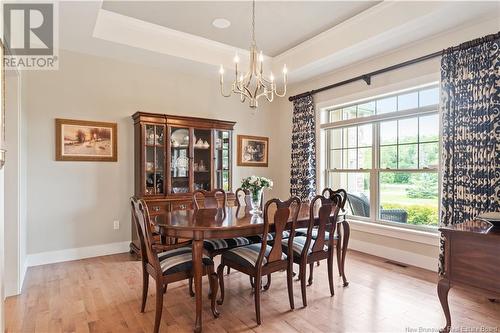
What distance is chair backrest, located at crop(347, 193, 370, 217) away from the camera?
4.40 meters

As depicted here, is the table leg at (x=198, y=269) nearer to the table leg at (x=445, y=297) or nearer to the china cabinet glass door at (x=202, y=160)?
the table leg at (x=445, y=297)

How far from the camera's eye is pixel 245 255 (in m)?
2.48

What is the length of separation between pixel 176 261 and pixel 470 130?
10.2ft

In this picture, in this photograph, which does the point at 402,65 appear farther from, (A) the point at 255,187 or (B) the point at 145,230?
(B) the point at 145,230

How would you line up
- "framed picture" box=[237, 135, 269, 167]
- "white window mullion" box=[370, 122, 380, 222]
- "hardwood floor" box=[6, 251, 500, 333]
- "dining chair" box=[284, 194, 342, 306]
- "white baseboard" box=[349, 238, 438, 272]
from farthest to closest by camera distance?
"framed picture" box=[237, 135, 269, 167], "white window mullion" box=[370, 122, 380, 222], "white baseboard" box=[349, 238, 438, 272], "dining chair" box=[284, 194, 342, 306], "hardwood floor" box=[6, 251, 500, 333]

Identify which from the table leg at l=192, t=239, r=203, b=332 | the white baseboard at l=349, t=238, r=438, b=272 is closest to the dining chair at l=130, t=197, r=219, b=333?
the table leg at l=192, t=239, r=203, b=332

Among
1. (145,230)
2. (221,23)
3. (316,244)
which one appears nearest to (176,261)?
(145,230)

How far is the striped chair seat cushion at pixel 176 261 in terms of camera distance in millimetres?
2240

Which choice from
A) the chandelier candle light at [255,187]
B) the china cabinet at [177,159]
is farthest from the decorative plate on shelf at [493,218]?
the china cabinet at [177,159]

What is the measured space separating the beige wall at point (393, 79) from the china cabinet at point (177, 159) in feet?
5.62

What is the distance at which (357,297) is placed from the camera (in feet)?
9.12

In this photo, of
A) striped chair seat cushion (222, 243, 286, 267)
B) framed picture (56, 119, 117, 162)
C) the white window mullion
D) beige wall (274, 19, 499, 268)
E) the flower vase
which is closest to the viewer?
striped chair seat cushion (222, 243, 286, 267)

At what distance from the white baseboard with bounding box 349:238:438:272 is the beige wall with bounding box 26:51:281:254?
11.0ft

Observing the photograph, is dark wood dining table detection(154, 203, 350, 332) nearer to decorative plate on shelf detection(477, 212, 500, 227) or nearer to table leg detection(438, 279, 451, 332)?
table leg detection(438, 279, 451, 332)
